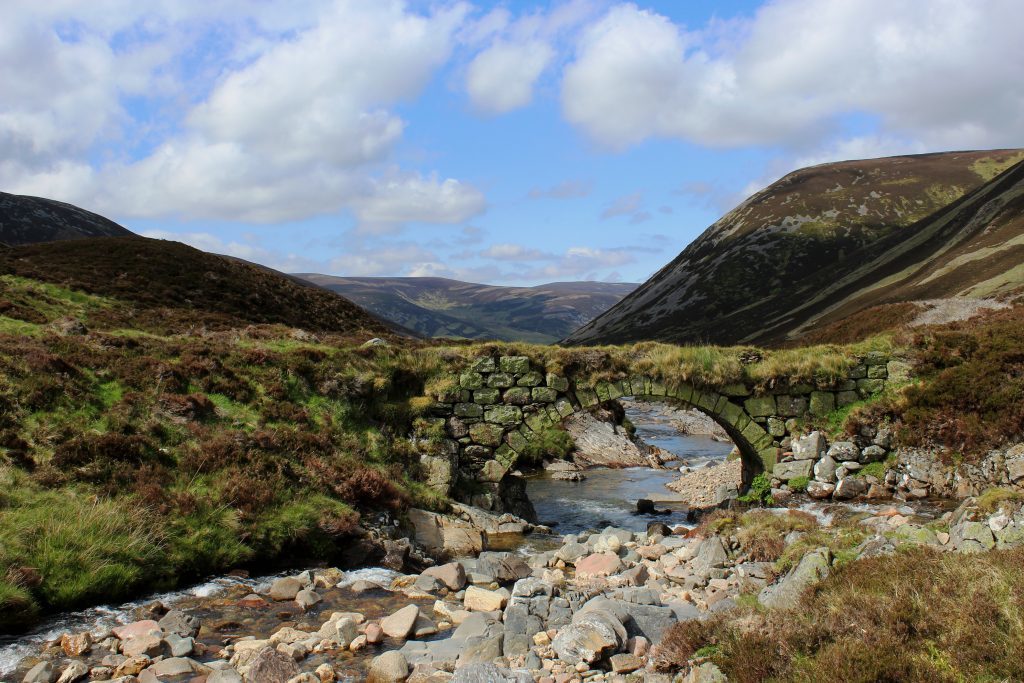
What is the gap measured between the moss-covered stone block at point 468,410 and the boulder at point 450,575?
616 cm

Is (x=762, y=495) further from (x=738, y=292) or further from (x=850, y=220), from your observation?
(x=850, y=220)

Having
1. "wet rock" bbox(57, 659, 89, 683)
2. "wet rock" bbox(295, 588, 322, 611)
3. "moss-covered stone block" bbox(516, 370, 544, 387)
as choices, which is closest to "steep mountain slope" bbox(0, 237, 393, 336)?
"moss-covered stone block" bbox(516, 370, 544, 387)

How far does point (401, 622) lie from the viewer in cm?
1006

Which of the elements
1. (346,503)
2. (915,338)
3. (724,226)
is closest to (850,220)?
(724,226)

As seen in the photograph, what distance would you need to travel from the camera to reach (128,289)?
100ft

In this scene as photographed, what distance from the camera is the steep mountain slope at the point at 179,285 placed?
28770 mm

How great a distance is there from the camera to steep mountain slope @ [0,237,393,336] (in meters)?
28.8

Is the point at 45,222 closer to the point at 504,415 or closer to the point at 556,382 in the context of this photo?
the point at 504,415

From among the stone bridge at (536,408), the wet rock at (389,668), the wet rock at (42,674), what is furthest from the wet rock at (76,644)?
the stone bridge at (536,408)

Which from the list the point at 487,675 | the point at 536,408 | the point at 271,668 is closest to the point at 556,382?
the point at 536,408

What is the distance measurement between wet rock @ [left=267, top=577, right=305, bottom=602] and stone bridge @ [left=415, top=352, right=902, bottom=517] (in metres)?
6.19

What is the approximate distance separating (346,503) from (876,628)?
11059 mm

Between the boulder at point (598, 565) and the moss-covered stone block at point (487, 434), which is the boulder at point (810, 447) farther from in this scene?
the moss-covered stone block at point (487, 434)

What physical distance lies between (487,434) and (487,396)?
3.41 ft
